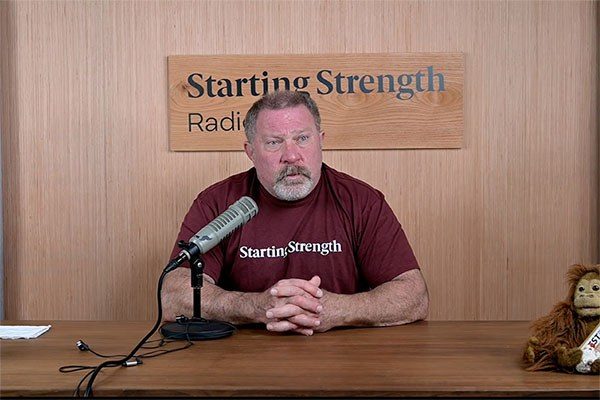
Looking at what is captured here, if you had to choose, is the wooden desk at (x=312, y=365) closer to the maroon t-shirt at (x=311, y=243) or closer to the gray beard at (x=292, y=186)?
the maroon t-shirt at (x=311, y=243)

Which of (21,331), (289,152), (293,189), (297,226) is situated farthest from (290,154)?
(21,331)

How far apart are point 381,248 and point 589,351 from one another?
0.95m

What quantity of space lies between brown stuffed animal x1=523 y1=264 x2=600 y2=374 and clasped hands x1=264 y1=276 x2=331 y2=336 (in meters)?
0.57

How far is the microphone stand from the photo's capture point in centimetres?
195

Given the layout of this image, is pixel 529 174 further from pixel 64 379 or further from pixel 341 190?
pixel 64 379

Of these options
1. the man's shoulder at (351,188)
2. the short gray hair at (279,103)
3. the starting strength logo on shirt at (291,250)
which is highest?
the short gray hair at (279,103)

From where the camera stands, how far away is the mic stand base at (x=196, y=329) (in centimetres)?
201

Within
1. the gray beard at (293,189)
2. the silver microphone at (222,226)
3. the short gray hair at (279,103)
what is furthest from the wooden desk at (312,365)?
the short gray hair at (279,103)

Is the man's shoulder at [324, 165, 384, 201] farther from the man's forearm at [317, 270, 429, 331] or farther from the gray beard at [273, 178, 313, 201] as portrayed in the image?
the man's forearm at [317, 270, 429, 331]

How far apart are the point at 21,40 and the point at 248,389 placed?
84.9 inches

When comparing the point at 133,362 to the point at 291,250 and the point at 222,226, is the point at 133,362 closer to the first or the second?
the point at 222,226

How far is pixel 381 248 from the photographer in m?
2.50

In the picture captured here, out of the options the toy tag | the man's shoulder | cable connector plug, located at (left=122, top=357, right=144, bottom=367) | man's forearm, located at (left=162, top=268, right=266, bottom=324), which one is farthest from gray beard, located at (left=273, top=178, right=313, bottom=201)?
the toy tag

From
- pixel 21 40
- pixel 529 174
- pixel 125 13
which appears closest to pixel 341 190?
pixel 529 174
